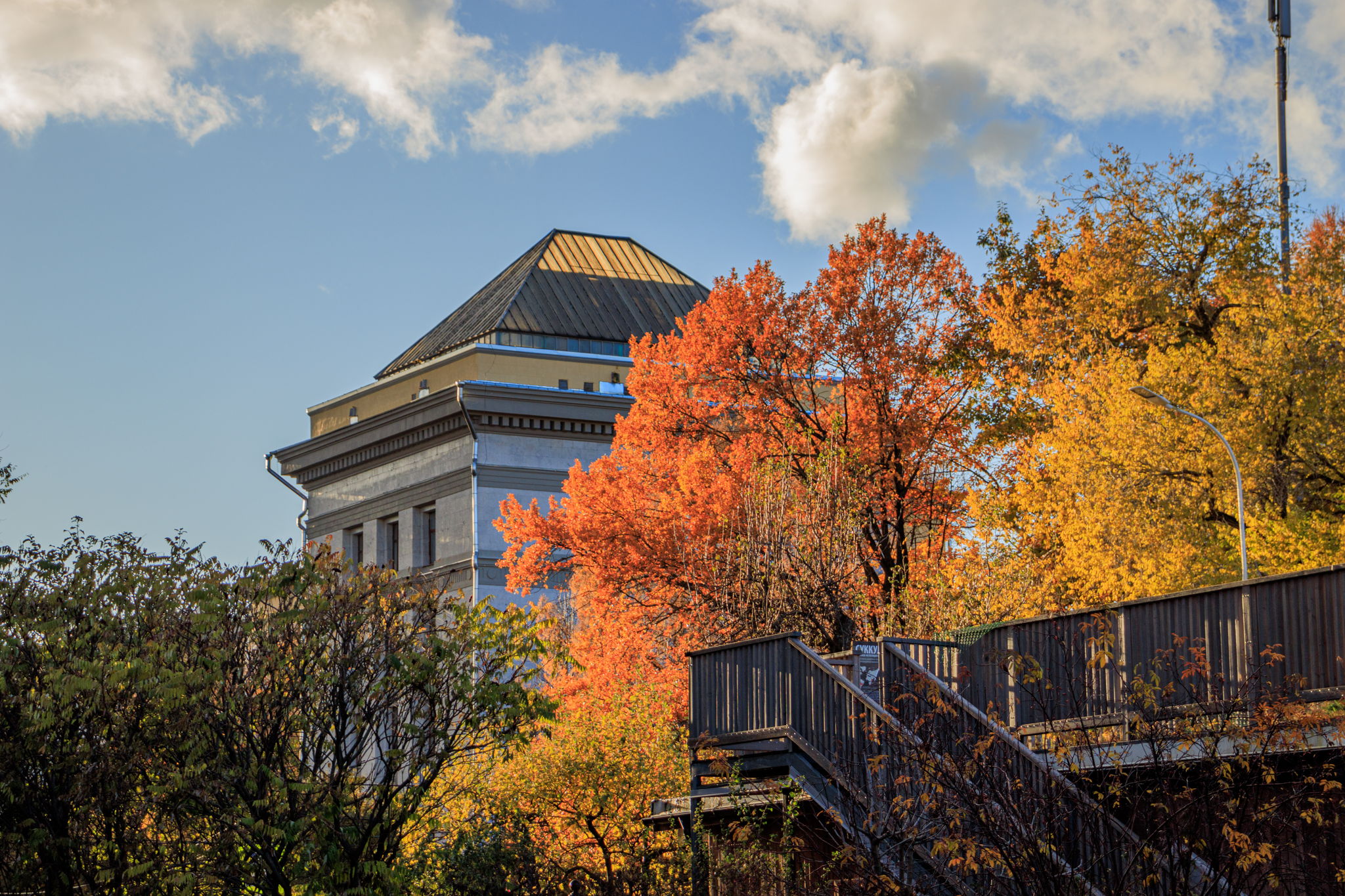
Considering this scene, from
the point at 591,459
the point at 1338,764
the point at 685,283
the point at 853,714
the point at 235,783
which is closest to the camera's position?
the point at 1338,764

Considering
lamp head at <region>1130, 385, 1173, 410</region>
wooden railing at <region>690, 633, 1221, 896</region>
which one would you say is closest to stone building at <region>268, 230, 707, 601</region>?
lamp head at <region>1130, 385, 1173, 410</region>

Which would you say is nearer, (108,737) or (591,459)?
(108,737)

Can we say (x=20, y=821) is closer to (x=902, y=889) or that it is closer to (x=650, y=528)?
(x=902, y=889)

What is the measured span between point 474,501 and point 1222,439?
25.5 m

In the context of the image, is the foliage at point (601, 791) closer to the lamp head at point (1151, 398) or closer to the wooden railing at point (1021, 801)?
the wooden railing at point (1021, 801)

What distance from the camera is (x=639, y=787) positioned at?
23797mm

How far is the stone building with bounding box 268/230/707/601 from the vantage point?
161 ft

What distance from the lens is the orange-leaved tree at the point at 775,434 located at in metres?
31.8

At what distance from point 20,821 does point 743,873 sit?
8.21 meters

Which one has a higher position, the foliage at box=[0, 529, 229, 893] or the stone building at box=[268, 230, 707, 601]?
the stone building at box=[268, 230, 707, 601]

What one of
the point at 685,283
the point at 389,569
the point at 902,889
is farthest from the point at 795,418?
the point at 685,283

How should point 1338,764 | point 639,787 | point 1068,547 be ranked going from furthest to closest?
point 1068,547 → point 639,787 → point 1338,764

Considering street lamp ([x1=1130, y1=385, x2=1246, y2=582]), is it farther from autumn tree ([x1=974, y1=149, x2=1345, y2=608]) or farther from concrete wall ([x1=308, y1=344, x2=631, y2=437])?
concrete wall ([x1=308, y1=344, x2=631, y2=437])

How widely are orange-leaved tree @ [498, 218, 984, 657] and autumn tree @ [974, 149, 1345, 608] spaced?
1790 mm
